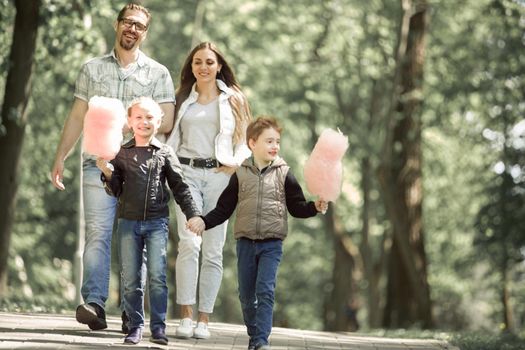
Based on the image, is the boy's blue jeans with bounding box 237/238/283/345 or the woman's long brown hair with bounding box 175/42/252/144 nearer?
the boy's blue jeans with bounding box 237/238/283/345

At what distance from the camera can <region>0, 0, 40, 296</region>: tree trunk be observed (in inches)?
741

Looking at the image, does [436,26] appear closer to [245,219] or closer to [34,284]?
[34,284]

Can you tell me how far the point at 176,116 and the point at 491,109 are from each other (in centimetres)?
1818

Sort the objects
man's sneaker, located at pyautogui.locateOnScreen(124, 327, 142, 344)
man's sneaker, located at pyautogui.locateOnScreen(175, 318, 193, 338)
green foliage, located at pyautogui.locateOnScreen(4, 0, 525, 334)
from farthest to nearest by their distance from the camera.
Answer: green foliage, located at pyautogui.locateOnScreen(4, 0, 525, 334), man's sneaker, located at pyautogui.locateOnScreen(175, 318, 193, 338), man's sneaker, located at pyautogui.locateOnScreen(124, 327, 142, 344)

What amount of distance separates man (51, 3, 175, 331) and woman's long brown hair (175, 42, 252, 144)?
30 centimetres

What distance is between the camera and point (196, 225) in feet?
32.4

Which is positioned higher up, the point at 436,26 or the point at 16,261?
the point at 436,26

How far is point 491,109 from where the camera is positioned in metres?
28.5

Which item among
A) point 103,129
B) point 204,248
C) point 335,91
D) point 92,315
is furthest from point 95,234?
point 335,91

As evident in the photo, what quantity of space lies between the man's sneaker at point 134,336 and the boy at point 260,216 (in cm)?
80

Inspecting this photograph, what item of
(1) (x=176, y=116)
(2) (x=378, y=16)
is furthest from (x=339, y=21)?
(1) (x=176, y=116)

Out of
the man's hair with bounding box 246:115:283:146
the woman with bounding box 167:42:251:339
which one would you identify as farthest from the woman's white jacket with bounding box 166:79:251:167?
the man's hair with bounding box 246:115:283:146

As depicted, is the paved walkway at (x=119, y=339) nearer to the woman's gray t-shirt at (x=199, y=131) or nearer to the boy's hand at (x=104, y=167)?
the boy's hand at (x=104, y=167)

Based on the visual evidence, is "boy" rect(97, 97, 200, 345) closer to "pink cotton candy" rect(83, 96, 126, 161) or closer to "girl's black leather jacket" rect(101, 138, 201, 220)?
"girl's black leather jacket" rect(101, 138, 201, 220)
